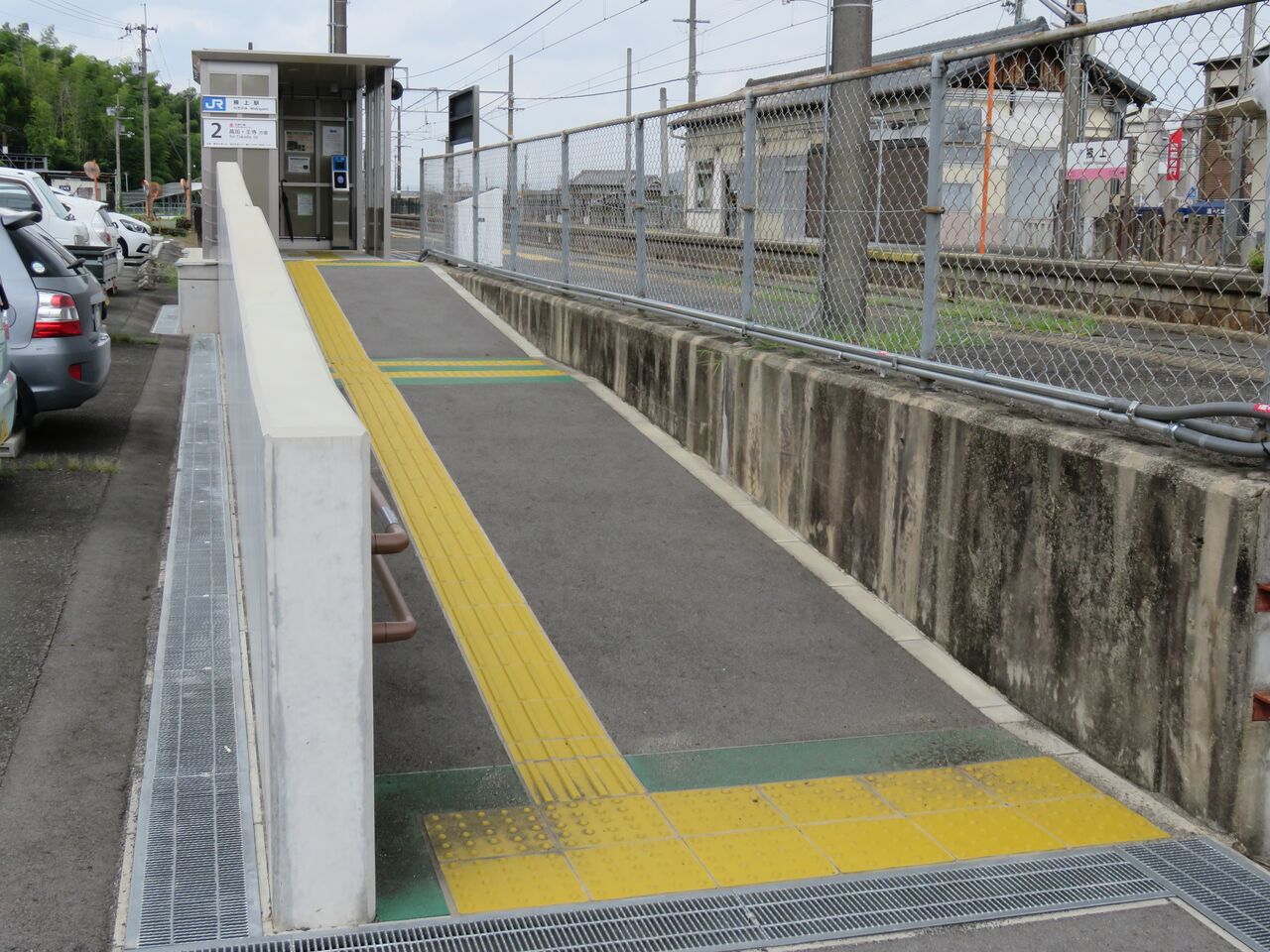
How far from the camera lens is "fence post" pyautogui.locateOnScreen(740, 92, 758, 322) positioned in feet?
25.5

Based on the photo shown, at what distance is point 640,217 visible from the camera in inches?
379

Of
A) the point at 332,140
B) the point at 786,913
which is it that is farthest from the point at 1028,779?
the point at 332,140

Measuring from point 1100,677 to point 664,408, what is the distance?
15.5 ft

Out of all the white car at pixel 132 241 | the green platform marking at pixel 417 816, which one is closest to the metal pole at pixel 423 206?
the white car at pixel 132 241

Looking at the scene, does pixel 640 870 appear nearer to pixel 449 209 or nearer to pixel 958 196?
pixel 958 196

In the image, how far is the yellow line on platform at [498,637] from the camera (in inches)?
181

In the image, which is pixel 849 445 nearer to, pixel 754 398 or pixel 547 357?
pixel 754 398

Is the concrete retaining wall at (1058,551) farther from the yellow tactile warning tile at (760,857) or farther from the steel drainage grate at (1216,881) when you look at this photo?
the yellow tactile warning tile at (760,857)

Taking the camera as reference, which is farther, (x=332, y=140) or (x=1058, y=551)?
(x=332, y=140)

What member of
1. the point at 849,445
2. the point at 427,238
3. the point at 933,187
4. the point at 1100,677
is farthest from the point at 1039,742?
the point at 427,238

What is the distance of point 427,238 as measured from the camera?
1952cm

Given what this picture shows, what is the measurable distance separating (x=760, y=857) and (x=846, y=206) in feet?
12.4

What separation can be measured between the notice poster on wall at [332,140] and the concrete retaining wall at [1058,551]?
15.4m

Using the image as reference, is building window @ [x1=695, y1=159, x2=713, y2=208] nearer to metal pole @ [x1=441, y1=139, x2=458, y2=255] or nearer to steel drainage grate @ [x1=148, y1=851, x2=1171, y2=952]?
steel drainage grate @ [x1=148, y1=851, x2=1171, y2=952]
